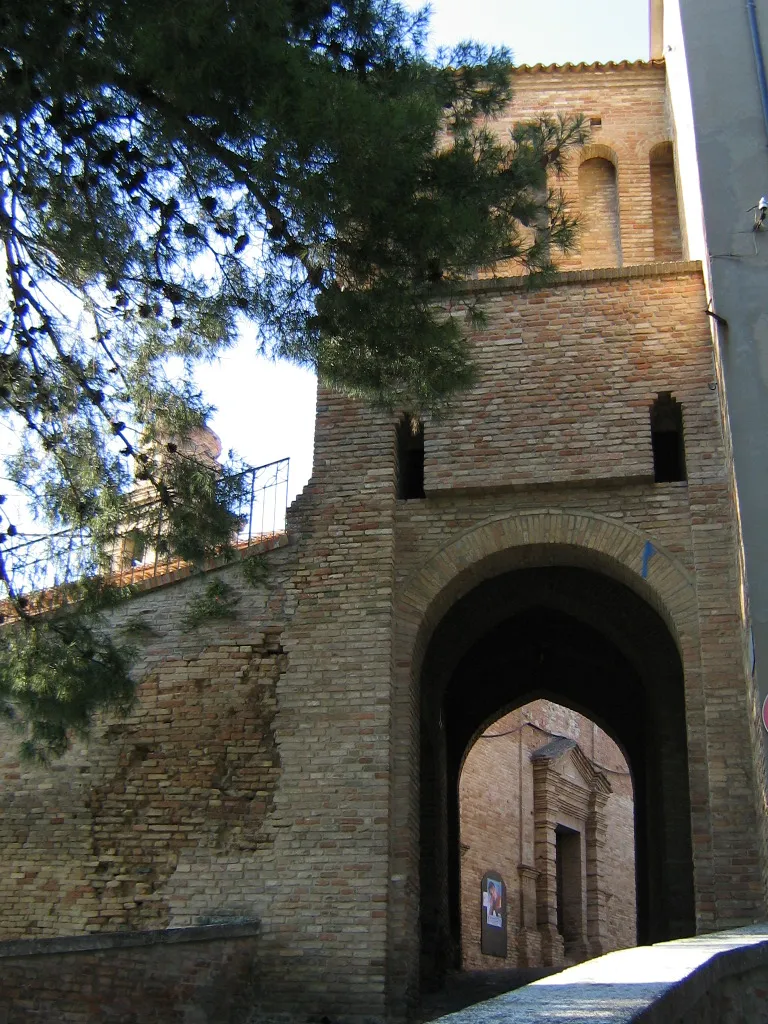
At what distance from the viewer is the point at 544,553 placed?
9375 millimetres

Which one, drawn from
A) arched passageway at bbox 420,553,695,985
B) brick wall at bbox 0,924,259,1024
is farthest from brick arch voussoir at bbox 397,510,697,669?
brick wall at bbox 0,924,259,1024

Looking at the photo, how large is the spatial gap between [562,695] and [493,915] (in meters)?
4.63

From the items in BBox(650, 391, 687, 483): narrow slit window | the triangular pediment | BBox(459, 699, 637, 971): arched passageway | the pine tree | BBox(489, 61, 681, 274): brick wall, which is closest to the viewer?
the pine tree

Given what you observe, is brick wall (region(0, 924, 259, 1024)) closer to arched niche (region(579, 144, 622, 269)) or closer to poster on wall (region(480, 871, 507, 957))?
arched niche (region(579, 144, 622, 269))

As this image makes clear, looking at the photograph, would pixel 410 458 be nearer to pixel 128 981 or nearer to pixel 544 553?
pixel 544 553

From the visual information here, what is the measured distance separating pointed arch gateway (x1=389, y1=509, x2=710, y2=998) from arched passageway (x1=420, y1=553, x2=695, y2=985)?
15 mm

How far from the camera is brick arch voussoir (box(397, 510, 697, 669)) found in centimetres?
883

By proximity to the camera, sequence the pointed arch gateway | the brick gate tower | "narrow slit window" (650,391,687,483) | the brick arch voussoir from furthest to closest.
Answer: "narrow slit window" (650,391,687,483) → the brick arch voussoir → the pointed arch gateway → the brick gate tower

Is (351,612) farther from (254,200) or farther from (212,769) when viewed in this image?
(254,200)

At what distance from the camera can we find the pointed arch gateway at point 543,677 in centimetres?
866

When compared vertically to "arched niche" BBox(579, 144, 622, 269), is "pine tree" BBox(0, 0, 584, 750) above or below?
below

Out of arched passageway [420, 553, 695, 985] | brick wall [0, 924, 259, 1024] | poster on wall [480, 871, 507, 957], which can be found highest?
arched passageway [420, 553, 695, 985]

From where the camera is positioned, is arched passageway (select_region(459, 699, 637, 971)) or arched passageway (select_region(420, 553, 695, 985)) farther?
arched passageway (select_region(459, 699, 637, 971))

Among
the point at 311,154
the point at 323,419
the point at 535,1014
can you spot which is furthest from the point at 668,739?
the point at 535,1014
